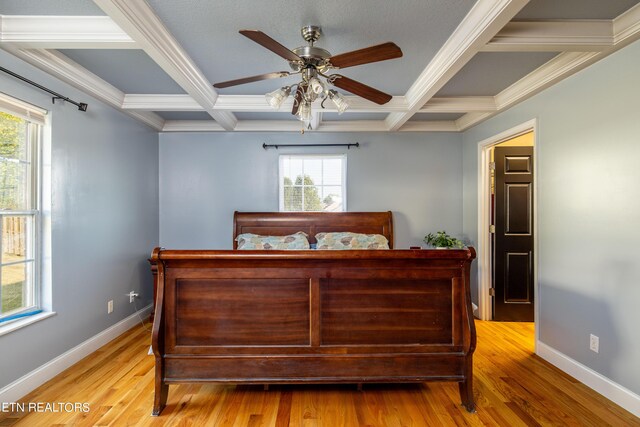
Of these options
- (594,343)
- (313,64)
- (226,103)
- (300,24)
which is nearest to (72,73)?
(226,103)

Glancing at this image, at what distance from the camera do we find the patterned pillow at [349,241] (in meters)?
3.73

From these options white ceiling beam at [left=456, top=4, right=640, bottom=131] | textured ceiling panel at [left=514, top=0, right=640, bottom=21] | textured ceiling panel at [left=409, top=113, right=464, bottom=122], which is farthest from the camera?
textured ceiling panel at [left=409, top=113, right=464, bottom=122]

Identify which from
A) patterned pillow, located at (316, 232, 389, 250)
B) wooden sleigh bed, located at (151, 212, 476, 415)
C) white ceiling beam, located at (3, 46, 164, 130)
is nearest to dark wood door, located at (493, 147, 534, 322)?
patterned pillow, located at (316, 232, 389, 250)

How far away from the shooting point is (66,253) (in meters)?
2.65

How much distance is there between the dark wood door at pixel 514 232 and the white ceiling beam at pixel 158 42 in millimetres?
3353

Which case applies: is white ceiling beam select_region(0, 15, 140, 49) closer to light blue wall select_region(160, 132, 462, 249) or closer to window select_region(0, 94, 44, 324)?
window select_region(0, 94, 44, 324)

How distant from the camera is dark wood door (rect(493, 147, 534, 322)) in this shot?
3701 mm

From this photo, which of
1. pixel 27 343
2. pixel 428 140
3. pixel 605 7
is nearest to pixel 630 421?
pixel 605 7

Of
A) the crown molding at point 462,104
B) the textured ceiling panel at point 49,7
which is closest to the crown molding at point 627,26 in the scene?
the crown molding at point 462,104

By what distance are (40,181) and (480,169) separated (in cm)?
444

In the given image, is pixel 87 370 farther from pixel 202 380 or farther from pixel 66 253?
pixel 202 380

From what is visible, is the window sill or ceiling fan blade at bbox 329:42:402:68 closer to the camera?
ceiling fan blade at bbox 329:42:402:68

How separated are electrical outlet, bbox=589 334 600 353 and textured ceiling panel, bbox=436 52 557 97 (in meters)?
2.17

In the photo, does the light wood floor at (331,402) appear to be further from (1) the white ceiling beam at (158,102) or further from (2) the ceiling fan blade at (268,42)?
(1) the white ceiling beam at (158,102)
